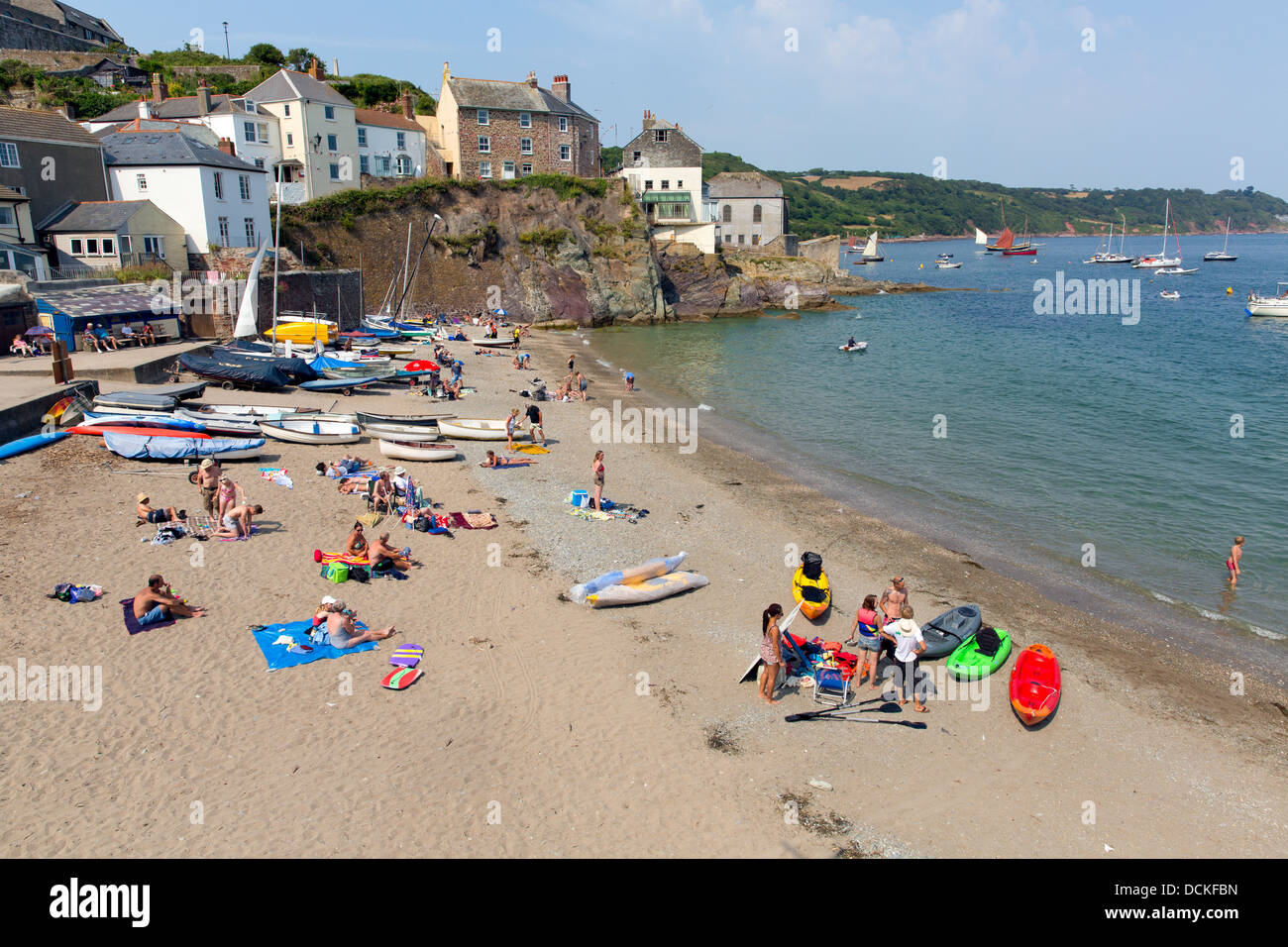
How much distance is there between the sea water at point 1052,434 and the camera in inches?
630

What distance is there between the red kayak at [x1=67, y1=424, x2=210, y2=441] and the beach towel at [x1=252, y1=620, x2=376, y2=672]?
8.96 m

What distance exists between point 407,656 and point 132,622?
13.3 feet

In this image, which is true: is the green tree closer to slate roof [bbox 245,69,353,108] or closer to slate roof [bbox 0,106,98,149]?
slate roof [bbox 245,69,353,108]

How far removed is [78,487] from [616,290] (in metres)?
41.6

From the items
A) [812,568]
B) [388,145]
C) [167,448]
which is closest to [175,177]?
[388,145]

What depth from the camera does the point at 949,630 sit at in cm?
1247

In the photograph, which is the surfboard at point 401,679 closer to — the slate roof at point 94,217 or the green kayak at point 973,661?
the green kayak at point 973,661

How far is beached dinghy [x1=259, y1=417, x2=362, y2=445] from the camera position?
66.2 ft

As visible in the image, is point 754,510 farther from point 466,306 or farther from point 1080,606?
point 466,306

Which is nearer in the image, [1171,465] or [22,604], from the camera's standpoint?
[22,604]

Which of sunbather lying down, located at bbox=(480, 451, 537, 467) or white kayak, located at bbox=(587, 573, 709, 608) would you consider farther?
sunbather lying down, located at bbox=(480, 451, 537, 467)

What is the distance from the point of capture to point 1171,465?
22.8 metres

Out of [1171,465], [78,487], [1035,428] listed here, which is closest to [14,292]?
[78,487]

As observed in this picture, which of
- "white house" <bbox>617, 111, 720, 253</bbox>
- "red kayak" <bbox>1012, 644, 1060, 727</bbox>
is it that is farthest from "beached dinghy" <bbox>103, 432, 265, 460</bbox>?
"white house" <bbox>617, 111, 720, 253</bbox>
